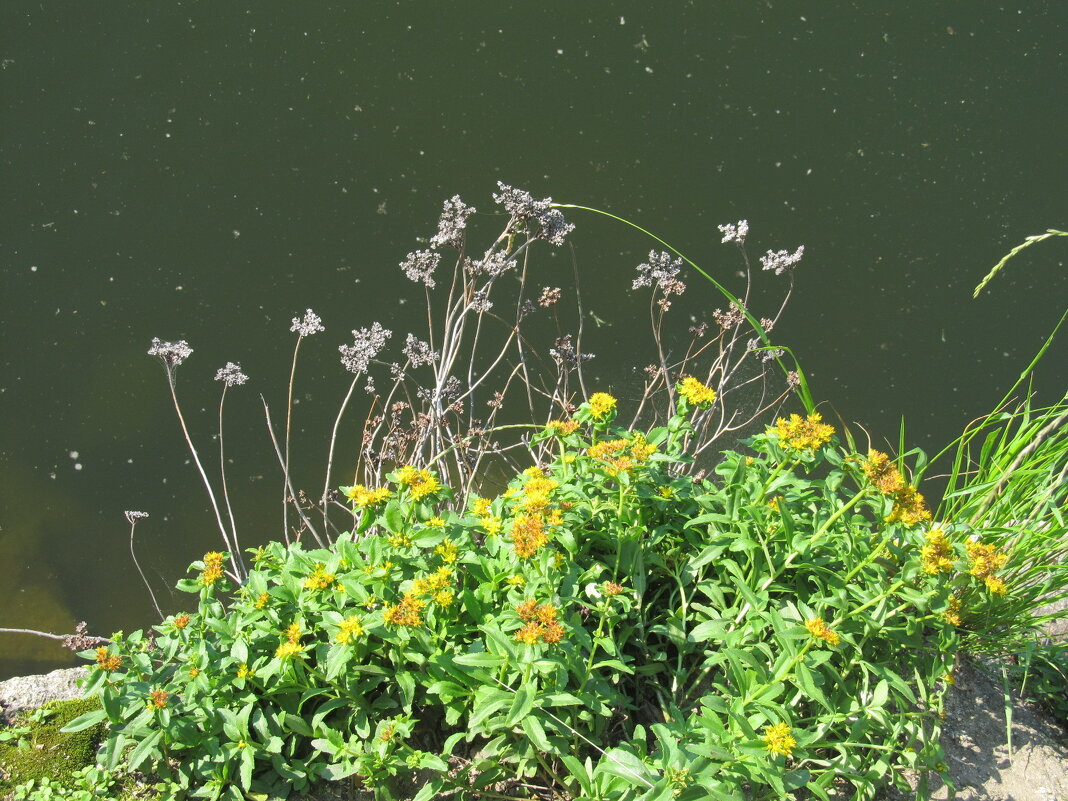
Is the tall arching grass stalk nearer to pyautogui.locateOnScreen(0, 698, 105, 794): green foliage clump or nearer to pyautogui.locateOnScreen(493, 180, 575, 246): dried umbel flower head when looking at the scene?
pyautogui.locateOnScreen(0, 698, 105, 794): green foliage clump

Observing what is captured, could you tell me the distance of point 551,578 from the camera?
1.30 meters

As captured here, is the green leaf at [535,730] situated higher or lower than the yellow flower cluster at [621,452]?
lower

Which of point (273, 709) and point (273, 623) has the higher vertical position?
point (273, 623)

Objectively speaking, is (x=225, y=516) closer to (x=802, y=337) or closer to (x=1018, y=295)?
(x=802, y=337)

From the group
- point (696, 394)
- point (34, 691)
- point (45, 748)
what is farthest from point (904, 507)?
point (34, 691)

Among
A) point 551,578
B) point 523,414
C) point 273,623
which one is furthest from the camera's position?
point 523,414

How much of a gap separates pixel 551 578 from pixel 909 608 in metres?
0.59

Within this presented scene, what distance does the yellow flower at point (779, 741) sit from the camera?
1197mm

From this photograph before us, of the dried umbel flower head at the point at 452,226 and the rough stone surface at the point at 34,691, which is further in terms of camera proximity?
the dried umbel flower head at the point at 452,226

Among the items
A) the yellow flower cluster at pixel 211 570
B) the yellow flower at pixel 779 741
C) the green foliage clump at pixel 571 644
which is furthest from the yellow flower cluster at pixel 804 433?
the yellow flower cluster at pixel 211 570

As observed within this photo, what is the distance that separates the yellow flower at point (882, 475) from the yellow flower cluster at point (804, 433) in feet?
0.25

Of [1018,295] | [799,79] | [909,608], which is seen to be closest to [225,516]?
[909,608]

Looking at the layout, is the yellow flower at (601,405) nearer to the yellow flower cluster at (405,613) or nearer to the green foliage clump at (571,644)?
the green foliage clump at (571,644)

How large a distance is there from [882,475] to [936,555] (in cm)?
13
